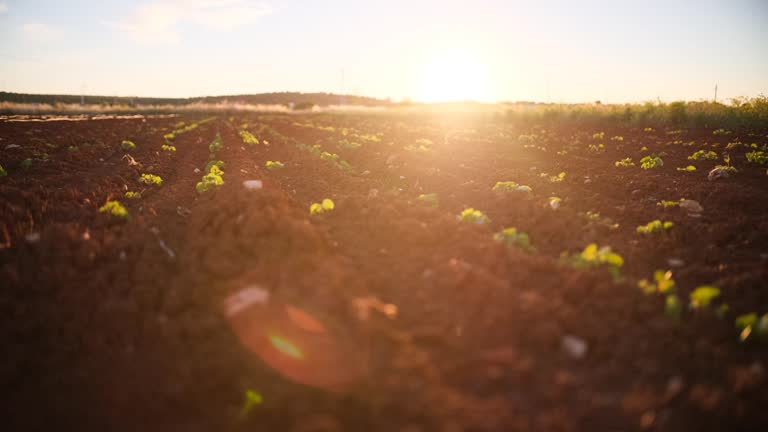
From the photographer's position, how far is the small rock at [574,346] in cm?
297

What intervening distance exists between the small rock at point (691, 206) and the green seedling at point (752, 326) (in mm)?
4022

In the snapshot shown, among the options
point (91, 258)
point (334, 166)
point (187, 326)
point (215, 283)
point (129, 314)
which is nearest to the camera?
point (187, 326)

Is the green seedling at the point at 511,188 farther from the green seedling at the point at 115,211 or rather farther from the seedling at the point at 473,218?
the green seedling at the point at 115,211

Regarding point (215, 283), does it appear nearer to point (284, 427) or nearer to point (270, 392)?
point (270, 392)

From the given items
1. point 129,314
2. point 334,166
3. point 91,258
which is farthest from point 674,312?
point 334,166

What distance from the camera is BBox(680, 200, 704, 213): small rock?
20.7 feet

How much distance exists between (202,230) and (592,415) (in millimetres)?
4913

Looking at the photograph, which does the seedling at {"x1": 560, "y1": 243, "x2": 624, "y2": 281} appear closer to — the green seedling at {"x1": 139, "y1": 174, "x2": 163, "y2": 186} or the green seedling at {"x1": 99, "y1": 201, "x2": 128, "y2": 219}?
the green seedling at {"x1": 99, "y1": 201, "x2": 128, "y2": 219}

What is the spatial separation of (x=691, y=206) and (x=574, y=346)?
17.4 feet

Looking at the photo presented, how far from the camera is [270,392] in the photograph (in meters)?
2.64

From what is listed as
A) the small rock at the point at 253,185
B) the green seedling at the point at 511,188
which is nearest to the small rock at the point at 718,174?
the green seedling at the point at 511,188

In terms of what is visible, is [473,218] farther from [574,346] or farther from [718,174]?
[718,174]

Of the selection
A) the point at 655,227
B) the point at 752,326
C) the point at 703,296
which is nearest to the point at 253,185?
the point at 703,296

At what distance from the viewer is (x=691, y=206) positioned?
6.44m
